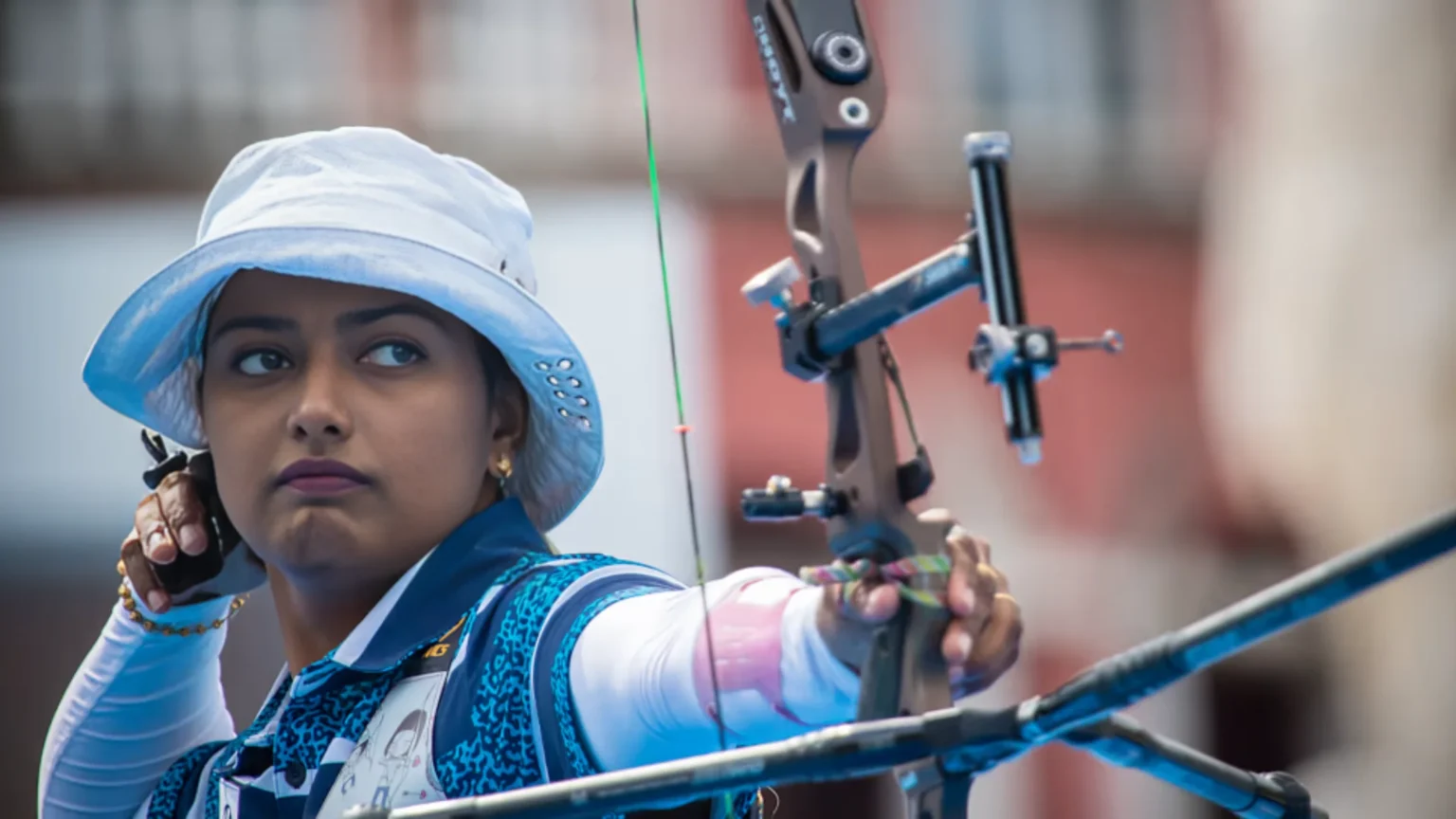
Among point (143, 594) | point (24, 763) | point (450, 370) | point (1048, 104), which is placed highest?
point (1048, 104)

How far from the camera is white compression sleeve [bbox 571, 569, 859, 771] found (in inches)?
25.9

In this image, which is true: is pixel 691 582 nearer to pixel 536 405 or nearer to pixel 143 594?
pixel 536 405

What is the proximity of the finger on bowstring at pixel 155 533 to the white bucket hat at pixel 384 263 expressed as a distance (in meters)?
0.05

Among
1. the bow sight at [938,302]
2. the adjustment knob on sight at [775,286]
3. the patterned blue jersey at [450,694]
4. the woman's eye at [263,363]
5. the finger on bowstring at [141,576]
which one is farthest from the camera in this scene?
the finger on bowstring at [141,576]

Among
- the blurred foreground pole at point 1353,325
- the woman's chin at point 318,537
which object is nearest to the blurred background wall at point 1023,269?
the blurred foreground pole at point 1353,325

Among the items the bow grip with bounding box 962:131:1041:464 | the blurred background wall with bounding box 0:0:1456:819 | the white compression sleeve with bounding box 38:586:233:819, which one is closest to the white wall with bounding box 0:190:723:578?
the blurred background wall with bounding box 0:0:1456:819

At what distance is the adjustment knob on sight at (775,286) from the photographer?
0.67m

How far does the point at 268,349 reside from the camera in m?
0.88

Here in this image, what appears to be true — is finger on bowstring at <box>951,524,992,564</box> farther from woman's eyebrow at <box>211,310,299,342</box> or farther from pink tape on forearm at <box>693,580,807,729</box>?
woman's eyebrow at <box>211,310,299,342</box>

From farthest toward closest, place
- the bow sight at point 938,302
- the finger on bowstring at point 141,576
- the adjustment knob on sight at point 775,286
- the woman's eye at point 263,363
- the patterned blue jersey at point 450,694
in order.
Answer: the finger on bowstring at point 141,576, the woman's eye at point 263,363, the patterned blue jersey at point 450,694, the adjustment knob on sight at point 775,286, the bow sight at point 938,302

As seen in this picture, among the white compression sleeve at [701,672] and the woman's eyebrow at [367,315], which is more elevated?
the woman's eyebrow at [367,315]

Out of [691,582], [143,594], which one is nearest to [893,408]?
[691,582]

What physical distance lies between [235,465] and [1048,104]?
0.74 metres

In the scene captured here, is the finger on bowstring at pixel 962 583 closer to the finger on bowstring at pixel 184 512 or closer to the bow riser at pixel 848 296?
the bow riser at pixel 848 296
